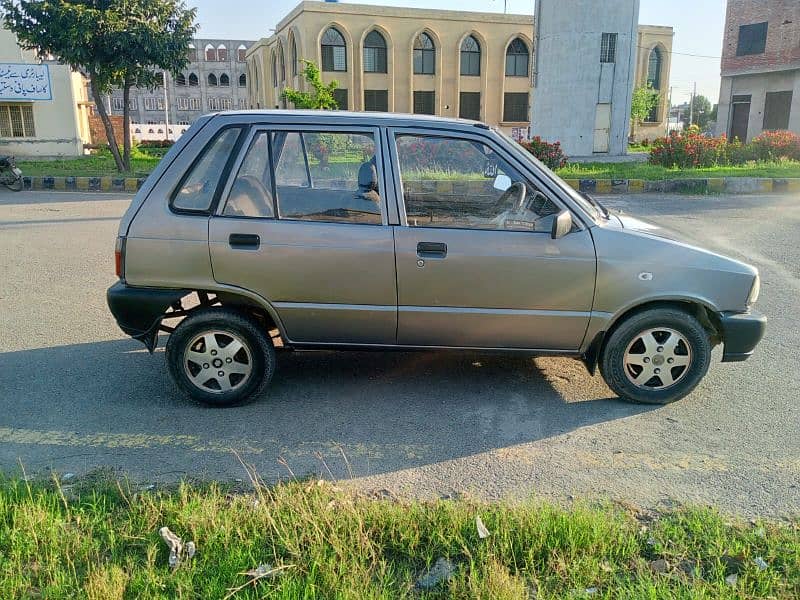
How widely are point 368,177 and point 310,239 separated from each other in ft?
1.90

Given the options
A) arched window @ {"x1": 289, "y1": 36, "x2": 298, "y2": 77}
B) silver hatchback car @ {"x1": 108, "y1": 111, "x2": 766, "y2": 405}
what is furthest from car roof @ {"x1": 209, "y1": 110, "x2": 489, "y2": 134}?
arched window @ {"x1": 289, "y1": 36, "x2": 298, "y2": 77}

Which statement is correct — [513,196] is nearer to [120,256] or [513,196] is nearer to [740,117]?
[120,256]

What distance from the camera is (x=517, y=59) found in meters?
49.6

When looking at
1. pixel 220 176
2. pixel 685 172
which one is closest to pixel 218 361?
pixel 220 176

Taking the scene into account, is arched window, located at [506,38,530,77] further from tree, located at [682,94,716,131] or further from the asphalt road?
the asphalt road

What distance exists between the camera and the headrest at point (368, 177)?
442 cm

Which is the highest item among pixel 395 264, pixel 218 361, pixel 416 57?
pixel 416 57

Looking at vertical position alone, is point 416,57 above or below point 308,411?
above

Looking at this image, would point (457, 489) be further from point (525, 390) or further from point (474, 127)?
point (474, 127)

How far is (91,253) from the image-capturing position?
9.50 meters

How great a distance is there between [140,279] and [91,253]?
18.9ft

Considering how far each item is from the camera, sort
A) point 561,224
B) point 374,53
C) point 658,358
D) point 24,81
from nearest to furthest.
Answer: point 561,224
point 658,358
point 24,81
point 374,53

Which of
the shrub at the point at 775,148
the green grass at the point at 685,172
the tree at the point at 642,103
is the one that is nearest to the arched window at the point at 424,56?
the tree at the point at 642,103

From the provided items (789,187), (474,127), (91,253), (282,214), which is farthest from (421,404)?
(789,187)
